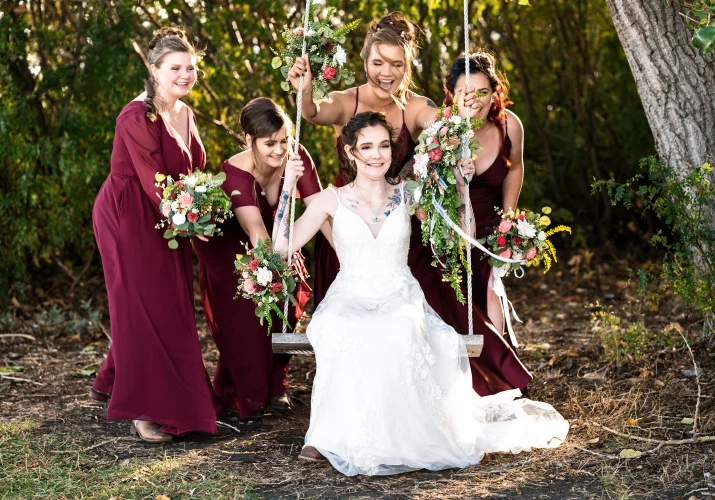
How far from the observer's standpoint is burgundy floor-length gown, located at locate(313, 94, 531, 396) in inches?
201

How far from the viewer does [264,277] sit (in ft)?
14.8

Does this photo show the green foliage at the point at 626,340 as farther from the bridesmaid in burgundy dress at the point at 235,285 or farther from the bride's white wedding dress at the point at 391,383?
the bridesmaid in burgundy dress at the point at 235,285

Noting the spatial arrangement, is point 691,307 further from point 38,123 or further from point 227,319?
point 38,123

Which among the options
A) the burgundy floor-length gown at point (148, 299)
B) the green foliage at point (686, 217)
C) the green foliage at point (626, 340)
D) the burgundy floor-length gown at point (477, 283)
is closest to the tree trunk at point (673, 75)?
the green foliage at point (686, 217)

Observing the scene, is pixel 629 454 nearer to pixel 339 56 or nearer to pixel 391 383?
pixel 391 383

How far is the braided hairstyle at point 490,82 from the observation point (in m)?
4.99

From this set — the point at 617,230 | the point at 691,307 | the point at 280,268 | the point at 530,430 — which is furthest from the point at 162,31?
the point at 617,230

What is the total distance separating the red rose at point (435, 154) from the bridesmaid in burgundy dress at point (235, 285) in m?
0.87

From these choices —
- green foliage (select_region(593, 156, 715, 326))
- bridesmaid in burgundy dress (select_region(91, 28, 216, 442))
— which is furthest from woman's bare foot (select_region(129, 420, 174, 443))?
green foliage (select_region(593, 156, 715, 326))

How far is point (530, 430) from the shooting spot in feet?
14.9

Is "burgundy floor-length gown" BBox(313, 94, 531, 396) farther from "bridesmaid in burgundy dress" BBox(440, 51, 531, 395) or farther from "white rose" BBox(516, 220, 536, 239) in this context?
"white rose" BBox(516, 220, 536, 239)

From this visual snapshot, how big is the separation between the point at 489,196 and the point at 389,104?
76 centimetres

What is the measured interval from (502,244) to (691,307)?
1.62m

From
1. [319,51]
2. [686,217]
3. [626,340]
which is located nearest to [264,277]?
[319,51]
